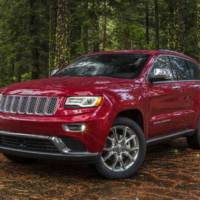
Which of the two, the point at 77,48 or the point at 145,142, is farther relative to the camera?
the point at 77,48

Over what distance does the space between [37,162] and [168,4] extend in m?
21.4

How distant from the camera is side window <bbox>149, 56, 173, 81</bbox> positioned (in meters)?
6.77

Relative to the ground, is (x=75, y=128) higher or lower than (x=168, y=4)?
lower

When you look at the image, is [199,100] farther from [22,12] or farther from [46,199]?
[22,12]

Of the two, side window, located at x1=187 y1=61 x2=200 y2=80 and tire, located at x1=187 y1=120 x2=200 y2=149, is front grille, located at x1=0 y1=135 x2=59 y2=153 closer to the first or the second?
tire, located at x1=187 y1=120 x2=200 y2=149

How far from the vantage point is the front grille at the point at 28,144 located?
223 inches

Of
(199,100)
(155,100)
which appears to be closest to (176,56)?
(199,100)

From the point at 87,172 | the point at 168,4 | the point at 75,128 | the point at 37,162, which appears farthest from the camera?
the point at 168,4

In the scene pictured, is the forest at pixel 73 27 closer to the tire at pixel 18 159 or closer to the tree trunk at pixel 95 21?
the tree trunk at pixel 95 21

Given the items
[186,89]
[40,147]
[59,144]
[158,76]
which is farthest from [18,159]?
[186,89]

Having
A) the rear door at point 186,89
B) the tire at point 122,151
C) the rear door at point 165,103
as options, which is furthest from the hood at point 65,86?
the rear door at point 186,89

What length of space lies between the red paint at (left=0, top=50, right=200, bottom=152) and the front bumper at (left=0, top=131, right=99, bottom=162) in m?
0.08

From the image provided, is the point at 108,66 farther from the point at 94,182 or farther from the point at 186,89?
the point at 94,182

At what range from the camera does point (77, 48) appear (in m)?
23.3
